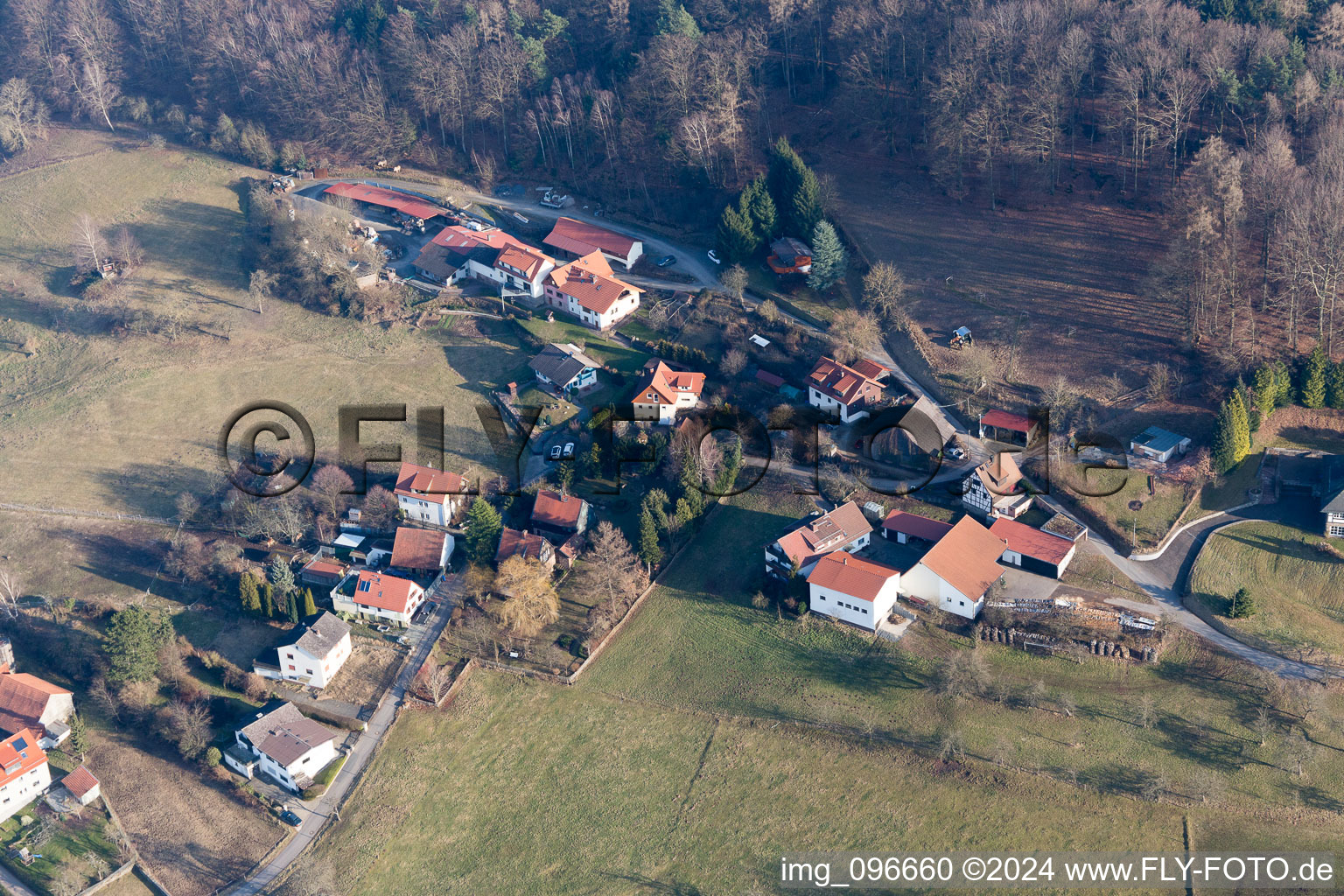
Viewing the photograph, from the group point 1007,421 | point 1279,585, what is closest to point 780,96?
point 1007,421

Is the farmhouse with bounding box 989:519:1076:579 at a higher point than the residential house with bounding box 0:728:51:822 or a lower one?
higher

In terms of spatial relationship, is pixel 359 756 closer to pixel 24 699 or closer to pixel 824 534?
pixel 24 699

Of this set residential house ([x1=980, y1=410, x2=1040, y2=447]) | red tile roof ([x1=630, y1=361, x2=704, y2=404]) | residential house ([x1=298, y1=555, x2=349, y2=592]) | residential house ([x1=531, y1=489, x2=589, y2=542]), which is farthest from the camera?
red tile roof ([x1=630, y1=361, x2=704, y2=404])

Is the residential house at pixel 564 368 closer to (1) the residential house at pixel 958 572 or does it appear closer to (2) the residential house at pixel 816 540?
(2) the residential house at pixel 816 540

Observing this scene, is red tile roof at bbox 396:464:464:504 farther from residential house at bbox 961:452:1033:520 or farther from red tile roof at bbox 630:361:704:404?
residential house at bbox 961:452:1033:520

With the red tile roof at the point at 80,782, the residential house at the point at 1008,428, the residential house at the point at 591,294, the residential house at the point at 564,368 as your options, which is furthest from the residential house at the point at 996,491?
the red tile roof at the point at 80,782

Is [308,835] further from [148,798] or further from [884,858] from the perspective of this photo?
[884,858]

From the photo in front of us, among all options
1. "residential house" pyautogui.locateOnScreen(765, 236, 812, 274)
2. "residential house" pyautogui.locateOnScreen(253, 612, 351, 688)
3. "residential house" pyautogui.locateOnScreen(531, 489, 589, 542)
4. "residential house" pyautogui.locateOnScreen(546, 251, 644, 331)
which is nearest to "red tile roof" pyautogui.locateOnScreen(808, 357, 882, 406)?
"residential house" pyautogui.locateOnScreen(765, 236, 812, 274)
